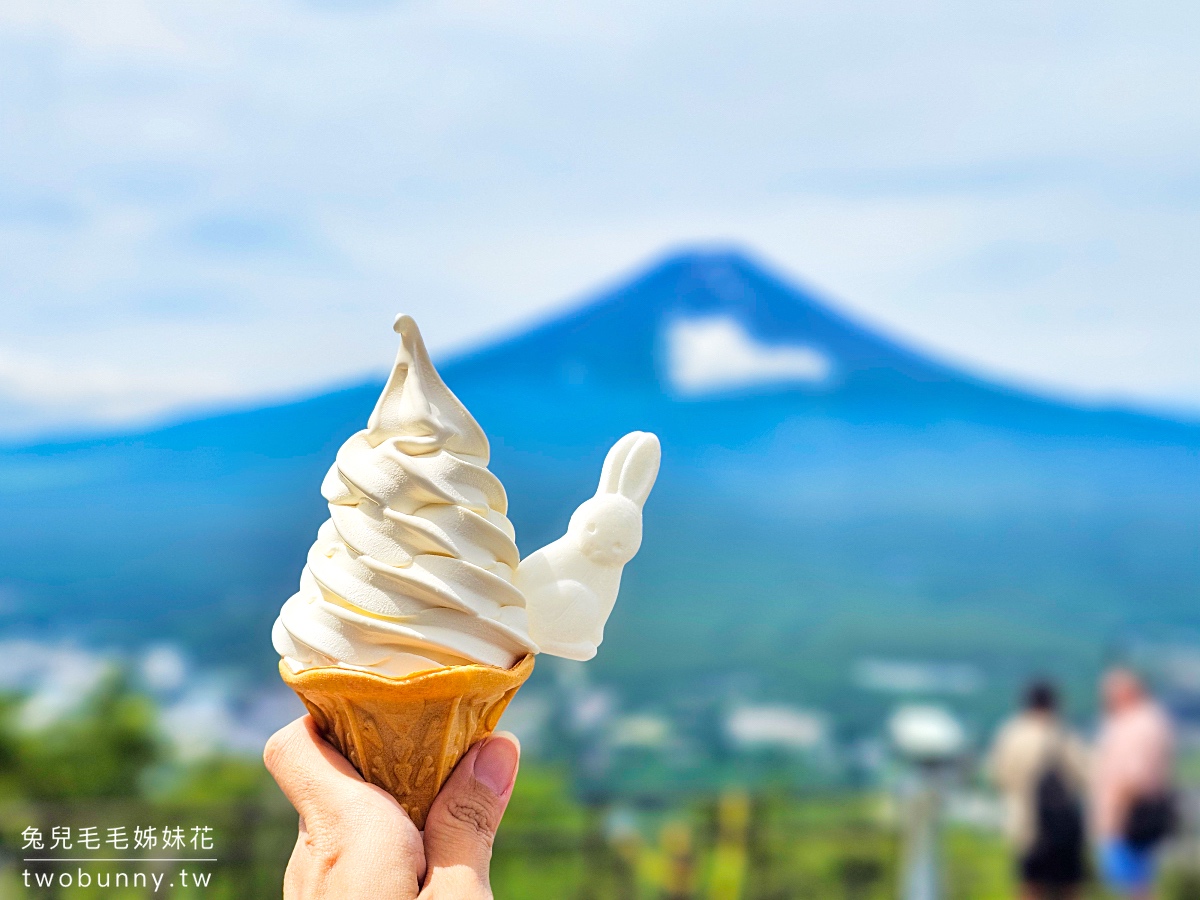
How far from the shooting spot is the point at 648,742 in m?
5.83

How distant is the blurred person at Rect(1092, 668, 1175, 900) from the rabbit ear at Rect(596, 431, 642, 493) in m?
3.25

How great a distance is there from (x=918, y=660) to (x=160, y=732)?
4.18 metres

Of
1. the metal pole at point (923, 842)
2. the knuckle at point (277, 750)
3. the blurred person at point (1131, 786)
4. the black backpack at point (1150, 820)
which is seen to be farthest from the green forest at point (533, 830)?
the knuckle at point (277, 750)

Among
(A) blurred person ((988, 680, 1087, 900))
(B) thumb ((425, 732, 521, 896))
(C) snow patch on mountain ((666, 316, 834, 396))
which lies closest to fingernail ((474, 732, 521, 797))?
(B) thumb ((425, 732, 521, 896))

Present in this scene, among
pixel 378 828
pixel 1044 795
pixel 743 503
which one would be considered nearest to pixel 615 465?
pixel 378 828

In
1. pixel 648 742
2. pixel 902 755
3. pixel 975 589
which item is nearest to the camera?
pixel 902 755

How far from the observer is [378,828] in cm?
117

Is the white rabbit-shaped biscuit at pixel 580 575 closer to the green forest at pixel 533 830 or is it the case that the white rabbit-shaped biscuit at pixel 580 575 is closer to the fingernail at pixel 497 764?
the fingernail at pixel 497 764

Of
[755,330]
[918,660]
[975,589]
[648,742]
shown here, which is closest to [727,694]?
[648,742]

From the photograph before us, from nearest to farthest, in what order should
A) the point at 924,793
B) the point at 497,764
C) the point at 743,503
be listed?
the point at 497,764 < the point at 924,793 < the point at 743,503

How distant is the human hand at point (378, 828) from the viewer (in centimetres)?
114

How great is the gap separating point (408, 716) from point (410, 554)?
0.19 metres

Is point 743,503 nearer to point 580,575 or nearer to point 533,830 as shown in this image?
point 533,830

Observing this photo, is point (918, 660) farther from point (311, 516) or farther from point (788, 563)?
point (311, 516)
